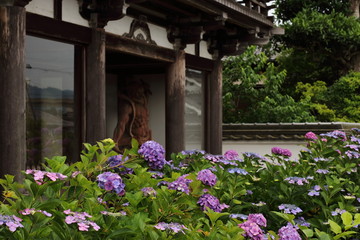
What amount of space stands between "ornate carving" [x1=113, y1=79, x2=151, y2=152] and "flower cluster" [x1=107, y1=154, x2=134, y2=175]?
23.0ft

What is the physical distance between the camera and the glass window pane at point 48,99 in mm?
7090

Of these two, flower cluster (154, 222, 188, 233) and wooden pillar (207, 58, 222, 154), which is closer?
flower cluster (154, 222, 188, 233)

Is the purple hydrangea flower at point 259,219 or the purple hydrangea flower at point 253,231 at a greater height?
the purple hydrangea flower at point 259,219

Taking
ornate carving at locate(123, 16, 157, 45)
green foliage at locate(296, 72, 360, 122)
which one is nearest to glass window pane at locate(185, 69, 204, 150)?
ornate carving at locate(123, 16, 157, 45)

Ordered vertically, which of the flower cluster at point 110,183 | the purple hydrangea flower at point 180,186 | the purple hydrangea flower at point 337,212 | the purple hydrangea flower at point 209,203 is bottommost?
the purple hydrangea flower at point 337,212

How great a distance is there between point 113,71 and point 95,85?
3082 millimetres

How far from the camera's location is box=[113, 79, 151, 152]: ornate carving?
1072 cm

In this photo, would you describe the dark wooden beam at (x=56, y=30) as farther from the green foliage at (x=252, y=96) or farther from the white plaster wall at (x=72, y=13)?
the green foliage at (x=252, y=96)

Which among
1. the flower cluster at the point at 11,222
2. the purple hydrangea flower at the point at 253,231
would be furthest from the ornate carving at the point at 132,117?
the flower cluster at the point at 11,222

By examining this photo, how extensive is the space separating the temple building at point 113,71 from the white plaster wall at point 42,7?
0.5 inches

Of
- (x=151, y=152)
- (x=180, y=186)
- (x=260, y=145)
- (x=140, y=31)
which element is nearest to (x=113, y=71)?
(x=140, y=31)

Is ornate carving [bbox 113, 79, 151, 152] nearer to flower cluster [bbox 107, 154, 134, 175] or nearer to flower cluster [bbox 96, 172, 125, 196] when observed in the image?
flower cluster [bbox 107, 154, 134, 175]

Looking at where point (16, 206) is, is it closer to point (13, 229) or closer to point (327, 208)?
point (13, 229)

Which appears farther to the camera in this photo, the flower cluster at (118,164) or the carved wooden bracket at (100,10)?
the carved wooden bracket at (100,10)
